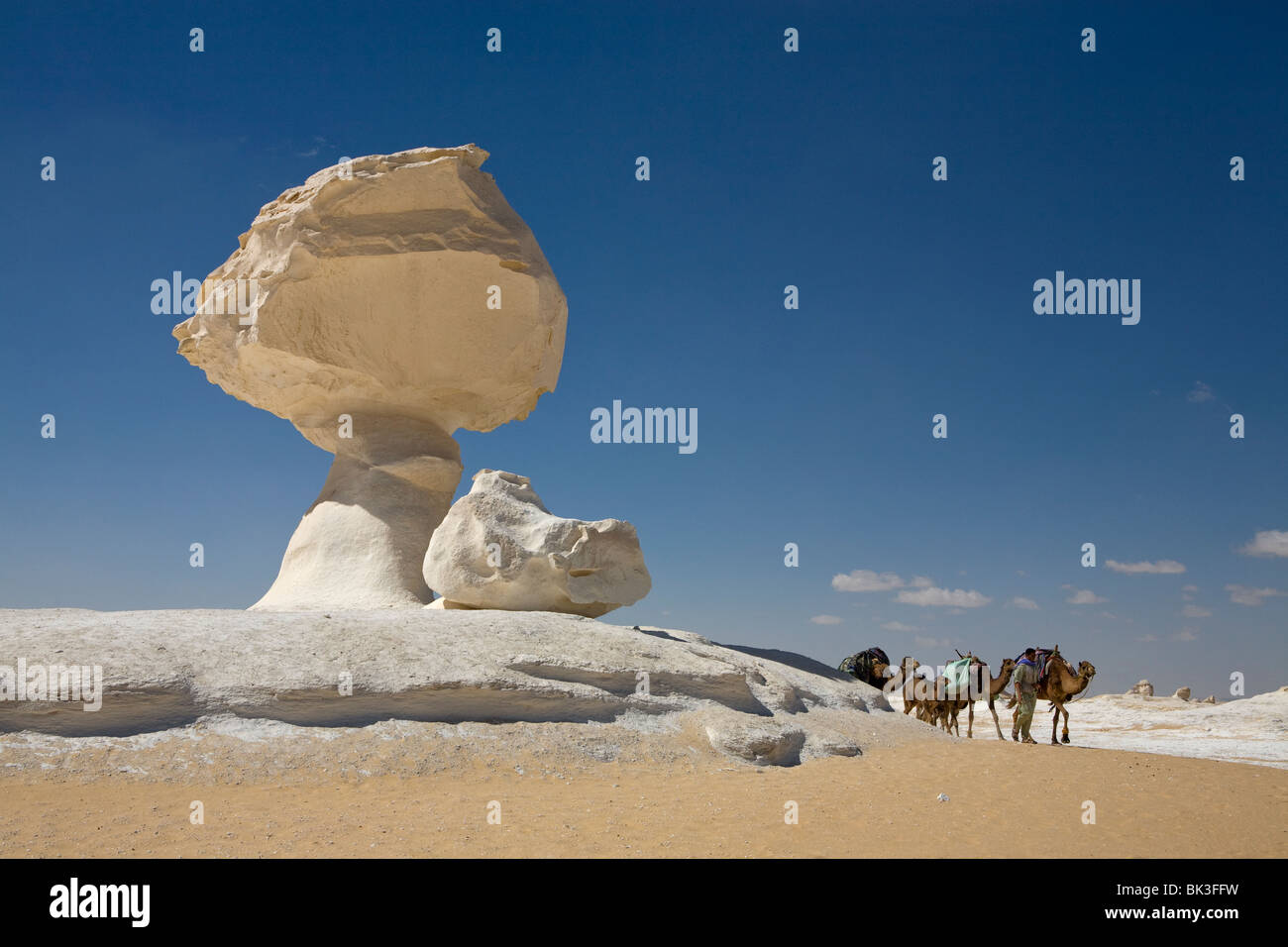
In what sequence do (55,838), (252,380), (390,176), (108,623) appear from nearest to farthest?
(55,838) → (108,623) → (390,176) → (252,380)

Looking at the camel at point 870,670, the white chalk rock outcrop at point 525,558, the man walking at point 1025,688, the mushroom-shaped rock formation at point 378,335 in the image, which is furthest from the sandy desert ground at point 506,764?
the camel at point 870,670

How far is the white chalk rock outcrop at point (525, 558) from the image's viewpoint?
11.2m

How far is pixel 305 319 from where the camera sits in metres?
14.0

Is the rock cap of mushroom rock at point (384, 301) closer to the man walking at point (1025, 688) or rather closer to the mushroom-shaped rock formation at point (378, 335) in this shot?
the mushroom-shaped rock formation at point (378, 335)

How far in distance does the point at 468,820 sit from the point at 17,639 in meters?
4.81

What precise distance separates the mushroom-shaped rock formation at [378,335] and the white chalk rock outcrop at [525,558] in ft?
5.83

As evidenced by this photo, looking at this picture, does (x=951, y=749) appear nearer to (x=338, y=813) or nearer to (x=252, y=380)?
(x=338, y=813)

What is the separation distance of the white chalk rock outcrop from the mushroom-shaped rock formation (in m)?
1.78

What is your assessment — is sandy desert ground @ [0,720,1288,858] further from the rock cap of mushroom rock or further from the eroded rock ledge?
the rock cap of mushroom rock

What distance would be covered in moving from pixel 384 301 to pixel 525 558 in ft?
17.6

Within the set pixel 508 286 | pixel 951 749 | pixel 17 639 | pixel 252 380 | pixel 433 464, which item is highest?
pixel 508 286

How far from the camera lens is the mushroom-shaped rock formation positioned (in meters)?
13.5

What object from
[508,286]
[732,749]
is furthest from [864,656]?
[508,286]

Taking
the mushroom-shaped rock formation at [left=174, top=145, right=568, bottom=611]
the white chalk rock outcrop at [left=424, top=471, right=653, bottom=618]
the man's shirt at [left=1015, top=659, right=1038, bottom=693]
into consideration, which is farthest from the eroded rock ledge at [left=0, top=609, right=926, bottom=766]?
the mushroom-shaped rock formation at [left=174, top=145, right=568, bottom=611]
